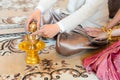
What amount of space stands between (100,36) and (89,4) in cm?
21

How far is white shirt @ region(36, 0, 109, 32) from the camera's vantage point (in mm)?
1285

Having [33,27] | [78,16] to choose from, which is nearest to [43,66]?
[33,27]

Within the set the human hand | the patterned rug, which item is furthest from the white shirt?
the patterned rug

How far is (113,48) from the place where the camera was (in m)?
1.24

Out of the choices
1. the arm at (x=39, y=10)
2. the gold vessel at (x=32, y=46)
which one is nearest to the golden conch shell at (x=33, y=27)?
the gold vessel at (x=32, y=46)

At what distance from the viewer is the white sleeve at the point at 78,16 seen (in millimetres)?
1273

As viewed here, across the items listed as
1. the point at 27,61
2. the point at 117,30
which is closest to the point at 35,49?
the point at 27,61

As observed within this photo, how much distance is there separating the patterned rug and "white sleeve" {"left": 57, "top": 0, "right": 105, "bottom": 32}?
0.70ft

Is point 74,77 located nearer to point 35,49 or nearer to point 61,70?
point 61,70

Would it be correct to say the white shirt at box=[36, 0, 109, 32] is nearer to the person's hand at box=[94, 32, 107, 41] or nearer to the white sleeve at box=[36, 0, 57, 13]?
the white sleeve at box=[36, 0, 57, 13]

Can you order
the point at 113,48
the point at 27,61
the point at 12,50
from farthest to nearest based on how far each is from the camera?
the point at 12,50 → the point at 27,61 → the point at 113,48

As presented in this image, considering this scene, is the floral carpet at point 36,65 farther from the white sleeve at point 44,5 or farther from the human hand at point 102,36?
the white sleeve at point 44,5

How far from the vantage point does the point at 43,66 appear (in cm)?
133

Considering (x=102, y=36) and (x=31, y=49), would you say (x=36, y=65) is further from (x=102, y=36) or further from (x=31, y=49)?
(x=102, y=36)
